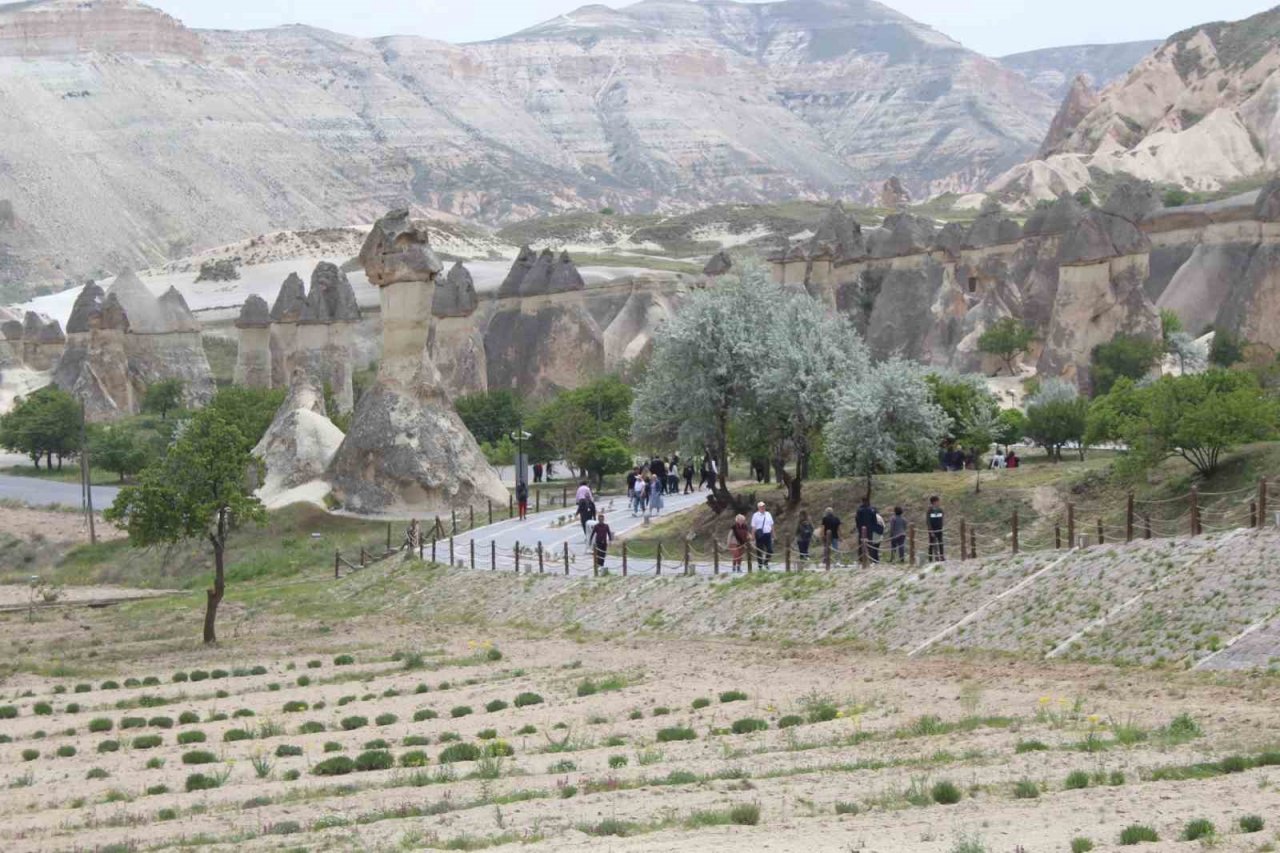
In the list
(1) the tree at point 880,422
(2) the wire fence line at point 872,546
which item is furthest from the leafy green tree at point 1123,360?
(2) the wire fence line at point 872,546

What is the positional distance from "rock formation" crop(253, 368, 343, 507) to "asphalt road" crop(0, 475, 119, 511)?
810 centimetres

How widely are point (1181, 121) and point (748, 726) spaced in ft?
413

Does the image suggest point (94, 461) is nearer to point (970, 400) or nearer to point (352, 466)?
point (352, 466)

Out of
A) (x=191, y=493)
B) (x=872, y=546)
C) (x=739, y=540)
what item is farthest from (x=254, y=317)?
(x=872, y=546)

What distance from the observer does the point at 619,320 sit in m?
87.9

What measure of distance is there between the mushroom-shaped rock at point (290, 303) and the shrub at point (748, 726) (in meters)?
53.0

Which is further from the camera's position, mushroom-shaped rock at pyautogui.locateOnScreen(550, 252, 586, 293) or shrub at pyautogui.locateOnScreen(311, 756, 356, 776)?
mushroom-shaped rock at pyautogui.locateOnScreen(550, 252, 586, 293)

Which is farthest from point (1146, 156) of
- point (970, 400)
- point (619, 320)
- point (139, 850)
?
point (139, 850)

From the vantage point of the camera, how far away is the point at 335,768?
17.7 m

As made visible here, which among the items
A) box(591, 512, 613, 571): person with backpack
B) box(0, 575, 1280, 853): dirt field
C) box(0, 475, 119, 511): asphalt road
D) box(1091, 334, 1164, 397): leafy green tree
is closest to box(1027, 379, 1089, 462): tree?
box(591, 512, 613, 571): person with backpack

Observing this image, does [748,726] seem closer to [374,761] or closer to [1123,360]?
[374,761]

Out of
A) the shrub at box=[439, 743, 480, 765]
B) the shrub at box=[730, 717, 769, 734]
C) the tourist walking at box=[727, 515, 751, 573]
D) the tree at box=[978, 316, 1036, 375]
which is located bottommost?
the shrub at box=[439, 743, 480, 765]

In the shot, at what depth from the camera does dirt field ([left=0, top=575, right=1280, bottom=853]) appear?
13.6 metres

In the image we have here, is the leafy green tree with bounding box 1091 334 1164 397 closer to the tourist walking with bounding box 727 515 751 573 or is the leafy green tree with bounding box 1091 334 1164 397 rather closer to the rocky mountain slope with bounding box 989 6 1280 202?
the tourist walking with bounding box 727 515 751 573
